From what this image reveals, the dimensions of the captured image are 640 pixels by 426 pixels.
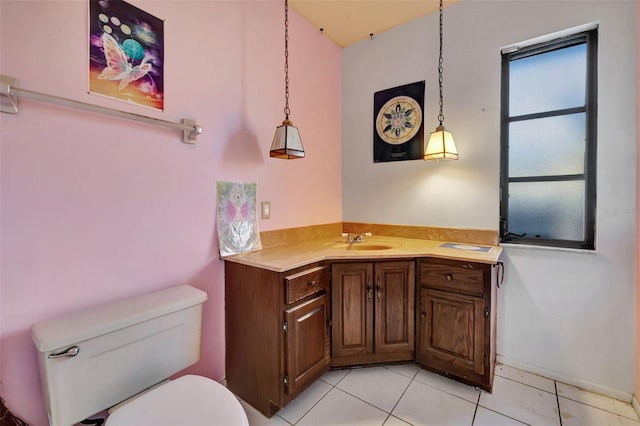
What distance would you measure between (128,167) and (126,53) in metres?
0.53

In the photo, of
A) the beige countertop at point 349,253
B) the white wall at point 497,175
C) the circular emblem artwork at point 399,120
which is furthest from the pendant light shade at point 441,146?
the beige countertop at point 349,253

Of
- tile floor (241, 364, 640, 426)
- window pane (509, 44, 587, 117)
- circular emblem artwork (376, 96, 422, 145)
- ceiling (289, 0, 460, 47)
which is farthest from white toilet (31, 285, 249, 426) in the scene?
window pane (509, 44, 587, 117)

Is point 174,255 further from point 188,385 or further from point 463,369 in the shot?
point 463,369

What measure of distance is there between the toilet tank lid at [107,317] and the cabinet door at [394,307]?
111cm

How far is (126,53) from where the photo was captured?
4.29 ft

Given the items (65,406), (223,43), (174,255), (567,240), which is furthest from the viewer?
A: (567,240)

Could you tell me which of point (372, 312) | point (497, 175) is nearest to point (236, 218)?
point (372, 312)

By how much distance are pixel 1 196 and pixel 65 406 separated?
0.78m

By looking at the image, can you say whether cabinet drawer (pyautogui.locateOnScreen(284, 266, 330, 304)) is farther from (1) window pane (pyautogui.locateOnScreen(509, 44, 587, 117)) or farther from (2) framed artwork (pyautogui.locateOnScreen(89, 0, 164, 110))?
(1) window pane (pyautogui.locateOnScreen(509, 44, 587, 117))

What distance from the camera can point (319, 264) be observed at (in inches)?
69.6

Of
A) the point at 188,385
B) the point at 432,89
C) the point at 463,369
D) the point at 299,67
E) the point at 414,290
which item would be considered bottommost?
the point at 463,369

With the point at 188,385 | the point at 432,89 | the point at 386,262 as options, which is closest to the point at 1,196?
the point at 188,385

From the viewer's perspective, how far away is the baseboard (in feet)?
5.42

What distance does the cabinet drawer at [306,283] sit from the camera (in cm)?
154
